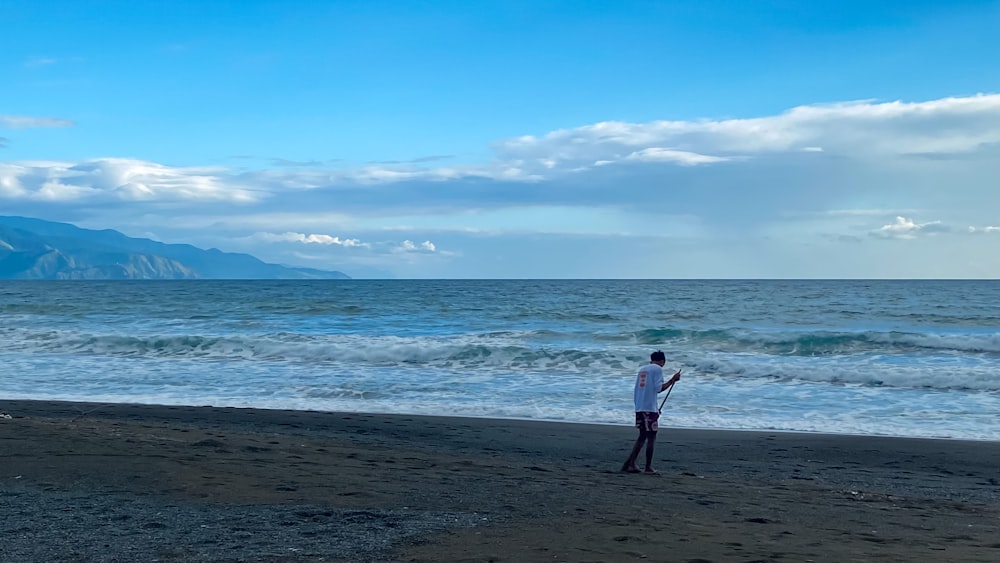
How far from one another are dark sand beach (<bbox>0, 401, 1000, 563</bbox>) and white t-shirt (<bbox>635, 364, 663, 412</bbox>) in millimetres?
898

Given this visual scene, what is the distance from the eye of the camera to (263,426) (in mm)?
13594

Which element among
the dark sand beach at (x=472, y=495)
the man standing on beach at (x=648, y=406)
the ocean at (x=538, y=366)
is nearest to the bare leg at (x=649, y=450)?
the man standing on beach at (x=648, y=406)

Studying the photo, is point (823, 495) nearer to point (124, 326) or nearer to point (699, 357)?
point (699, 357)

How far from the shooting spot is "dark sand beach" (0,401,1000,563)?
246 inches

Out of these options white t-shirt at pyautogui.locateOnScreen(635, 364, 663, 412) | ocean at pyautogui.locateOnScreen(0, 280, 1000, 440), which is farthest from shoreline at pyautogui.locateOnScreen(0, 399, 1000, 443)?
white t-shirt at pyautogui.locateOnScreen(635, 364, 663, 412)

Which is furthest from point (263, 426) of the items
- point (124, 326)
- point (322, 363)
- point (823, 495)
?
point (124, 326)

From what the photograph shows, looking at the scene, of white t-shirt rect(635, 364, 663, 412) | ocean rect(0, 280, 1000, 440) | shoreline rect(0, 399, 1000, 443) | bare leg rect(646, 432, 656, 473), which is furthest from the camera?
ocean rect(0, 280, 1000, 440)

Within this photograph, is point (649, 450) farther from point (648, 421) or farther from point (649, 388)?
point (649, 388)

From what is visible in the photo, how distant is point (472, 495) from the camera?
8234 mm

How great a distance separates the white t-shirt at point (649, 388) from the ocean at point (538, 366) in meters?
4.80

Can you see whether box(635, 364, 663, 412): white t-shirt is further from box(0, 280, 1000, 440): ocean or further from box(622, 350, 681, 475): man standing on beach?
box(0, 280, 1000, 440): ocean

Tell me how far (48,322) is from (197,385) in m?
22.6

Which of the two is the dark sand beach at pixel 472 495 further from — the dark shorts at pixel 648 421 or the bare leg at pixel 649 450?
the dark shorts at pixel 648 421

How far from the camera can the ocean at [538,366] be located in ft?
54.2
